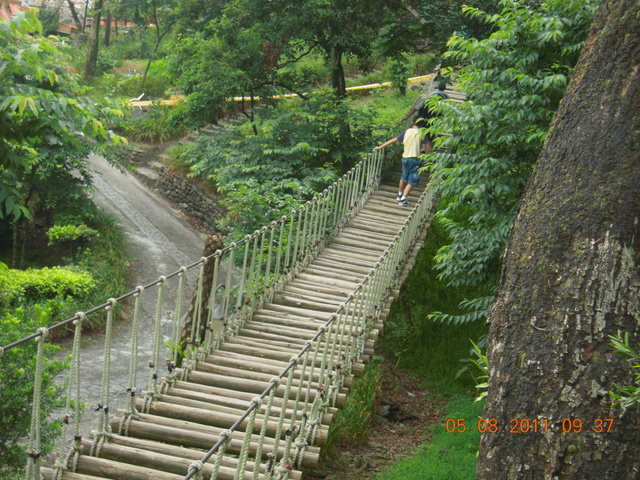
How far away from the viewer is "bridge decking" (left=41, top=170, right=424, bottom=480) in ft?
14.6

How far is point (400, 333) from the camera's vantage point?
966 cm

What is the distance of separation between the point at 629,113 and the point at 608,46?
0.50 metres

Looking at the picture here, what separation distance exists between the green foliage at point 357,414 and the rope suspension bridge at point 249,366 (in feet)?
Result: 2.09

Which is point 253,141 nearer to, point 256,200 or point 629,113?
point 256,200

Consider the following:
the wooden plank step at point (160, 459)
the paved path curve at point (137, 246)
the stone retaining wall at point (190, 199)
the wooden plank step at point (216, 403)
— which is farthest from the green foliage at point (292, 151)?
the wooden plank step at point (160, 459)

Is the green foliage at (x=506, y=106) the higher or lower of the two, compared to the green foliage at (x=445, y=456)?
higher

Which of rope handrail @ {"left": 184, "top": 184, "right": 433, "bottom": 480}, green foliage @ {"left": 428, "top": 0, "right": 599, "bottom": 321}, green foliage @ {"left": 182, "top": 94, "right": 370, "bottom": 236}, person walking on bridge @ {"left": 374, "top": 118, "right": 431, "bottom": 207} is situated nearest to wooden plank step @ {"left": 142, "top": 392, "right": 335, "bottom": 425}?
rope handrail @ {"left": 184, "top": 184, "right": 433, "bottom": 480}

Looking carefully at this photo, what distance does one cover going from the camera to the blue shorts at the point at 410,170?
10.4 m

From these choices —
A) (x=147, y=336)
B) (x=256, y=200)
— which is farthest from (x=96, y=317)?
(x=256, y=200)

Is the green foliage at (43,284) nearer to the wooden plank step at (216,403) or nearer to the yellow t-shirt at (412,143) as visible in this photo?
the yellow t-shirt at (412,143)

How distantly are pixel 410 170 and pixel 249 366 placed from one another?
17.4ft

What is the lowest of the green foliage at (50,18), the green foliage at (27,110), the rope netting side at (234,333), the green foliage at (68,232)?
the green foliage at (68,232)

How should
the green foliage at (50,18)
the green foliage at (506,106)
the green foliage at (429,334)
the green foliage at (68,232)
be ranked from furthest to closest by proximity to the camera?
the green foliage at (50,18)
the green foliage at (68,232)
the green foliage at (429,334)
the green foliage at (506,106)
